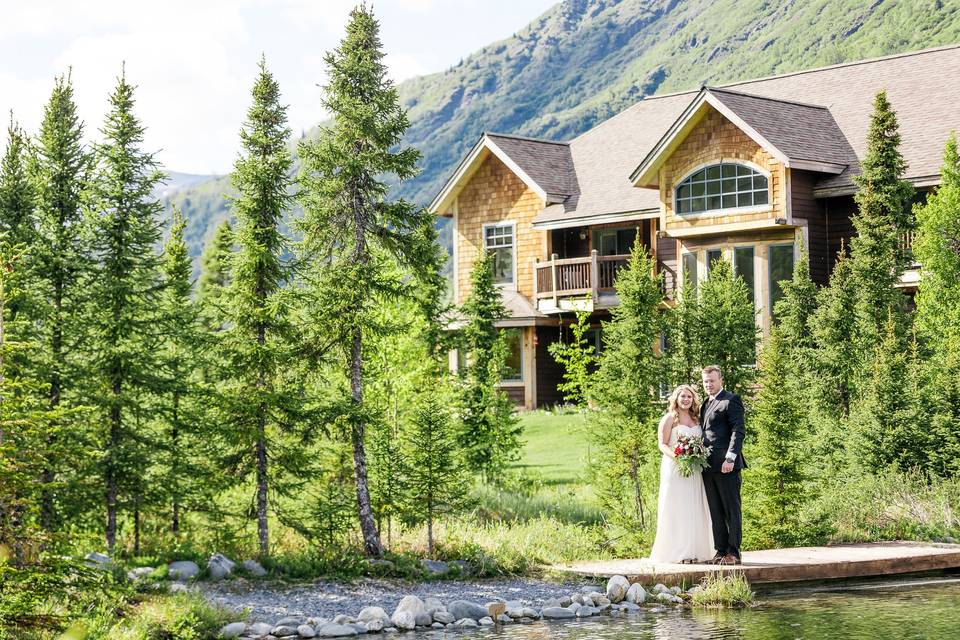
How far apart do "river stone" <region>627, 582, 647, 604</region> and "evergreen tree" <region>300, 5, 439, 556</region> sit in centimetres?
345

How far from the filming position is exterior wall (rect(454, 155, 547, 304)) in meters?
35.4

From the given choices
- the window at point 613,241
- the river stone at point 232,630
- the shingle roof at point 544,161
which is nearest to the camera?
the river stone at point 232,630

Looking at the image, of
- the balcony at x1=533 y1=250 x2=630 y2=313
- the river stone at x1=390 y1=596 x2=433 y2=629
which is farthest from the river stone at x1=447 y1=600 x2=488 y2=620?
the balcony at x1=533 y1=250 x2=630 y2=313

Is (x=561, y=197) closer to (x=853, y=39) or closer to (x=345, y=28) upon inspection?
(x=345, y=28)

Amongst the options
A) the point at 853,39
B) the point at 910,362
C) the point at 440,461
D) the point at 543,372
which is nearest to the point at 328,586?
the point at 440,461

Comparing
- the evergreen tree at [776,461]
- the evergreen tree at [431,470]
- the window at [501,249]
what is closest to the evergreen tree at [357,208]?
A: the evergreen tree at [431,470]

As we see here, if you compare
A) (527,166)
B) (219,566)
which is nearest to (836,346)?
(219,566)

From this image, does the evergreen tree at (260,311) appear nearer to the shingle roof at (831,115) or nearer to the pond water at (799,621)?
the pond water at (799,621)

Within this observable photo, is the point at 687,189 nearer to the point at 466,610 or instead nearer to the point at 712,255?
the point at 712,255

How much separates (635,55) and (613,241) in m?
140

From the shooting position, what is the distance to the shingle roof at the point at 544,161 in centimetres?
3472

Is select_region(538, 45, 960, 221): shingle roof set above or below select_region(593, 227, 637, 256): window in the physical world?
above

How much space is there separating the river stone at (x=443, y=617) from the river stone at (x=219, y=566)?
2.85 meters

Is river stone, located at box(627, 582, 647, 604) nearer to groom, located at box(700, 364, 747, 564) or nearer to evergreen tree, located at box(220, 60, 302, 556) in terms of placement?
groom, located at box(700, 364, 747, 564)
